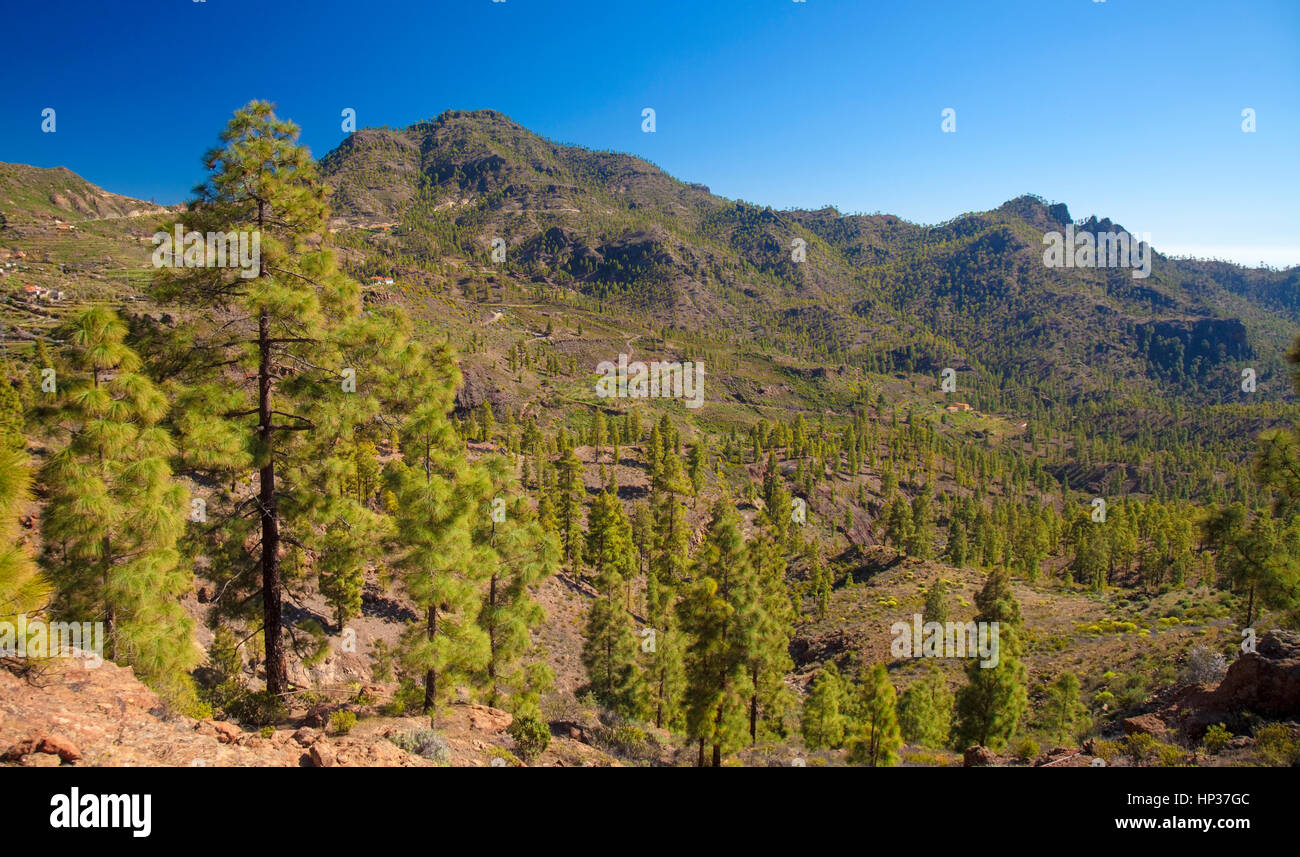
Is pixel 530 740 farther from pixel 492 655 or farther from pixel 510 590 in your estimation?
pixel 510 590

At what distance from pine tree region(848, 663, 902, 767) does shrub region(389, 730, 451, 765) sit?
17380 mm

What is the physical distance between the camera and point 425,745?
962cm

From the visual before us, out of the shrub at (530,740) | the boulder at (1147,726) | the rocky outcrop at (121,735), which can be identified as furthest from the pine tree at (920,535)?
the rocky outcrop at (121,735)

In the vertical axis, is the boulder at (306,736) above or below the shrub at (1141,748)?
above

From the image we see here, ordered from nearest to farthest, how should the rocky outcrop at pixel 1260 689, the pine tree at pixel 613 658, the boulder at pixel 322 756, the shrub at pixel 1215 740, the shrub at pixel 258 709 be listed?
1. the boulder at pixel 322 756
2. the shrub at pixel 258 709
3. the shrub at pixel 1215 740
4. the rocky outcrop at pixel 1260 689
5. the pine tree at pixel 613 658

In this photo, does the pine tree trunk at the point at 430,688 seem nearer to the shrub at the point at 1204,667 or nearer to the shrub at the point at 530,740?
the shrub at the point at 530,740

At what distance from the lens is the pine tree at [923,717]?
2836 cm

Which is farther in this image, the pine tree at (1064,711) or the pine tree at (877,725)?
the pine tree at (1064,711)

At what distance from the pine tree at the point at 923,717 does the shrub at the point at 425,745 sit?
26091 mm

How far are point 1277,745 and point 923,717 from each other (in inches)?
761

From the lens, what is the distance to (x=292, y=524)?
1080 centimetres

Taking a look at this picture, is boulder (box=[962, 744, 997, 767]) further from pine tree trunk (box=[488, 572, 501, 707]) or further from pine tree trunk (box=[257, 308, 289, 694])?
pine tree trunk (box=[257, 308, 289, 694])

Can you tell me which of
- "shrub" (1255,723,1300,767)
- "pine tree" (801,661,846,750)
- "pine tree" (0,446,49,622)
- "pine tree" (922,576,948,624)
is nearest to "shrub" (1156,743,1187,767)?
"shrub" (1255,723,1300,767)
